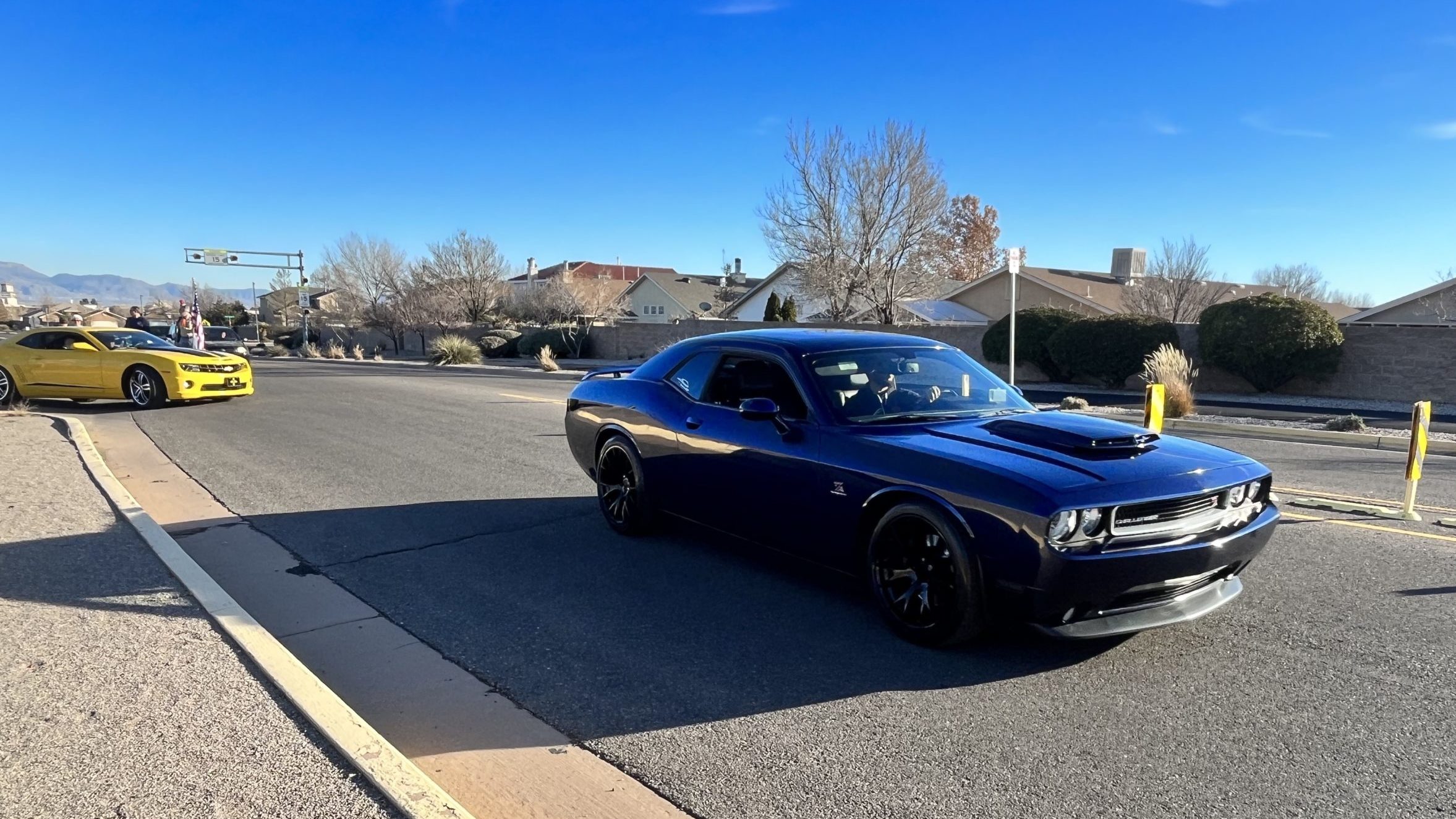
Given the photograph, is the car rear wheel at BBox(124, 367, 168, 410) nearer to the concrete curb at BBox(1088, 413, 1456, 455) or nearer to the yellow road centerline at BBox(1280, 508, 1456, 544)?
the concrete curb at BBox(1088, 413, 1456, 455)

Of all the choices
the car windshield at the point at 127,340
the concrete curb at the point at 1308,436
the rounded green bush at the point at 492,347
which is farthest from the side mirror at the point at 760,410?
the rounded green bush at the point at 492,347

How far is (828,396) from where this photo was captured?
4.80 meters

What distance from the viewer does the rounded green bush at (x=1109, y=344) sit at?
19.7m

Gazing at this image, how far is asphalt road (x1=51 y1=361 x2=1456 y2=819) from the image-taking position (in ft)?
9.93

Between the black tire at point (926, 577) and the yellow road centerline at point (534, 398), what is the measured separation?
460 inches

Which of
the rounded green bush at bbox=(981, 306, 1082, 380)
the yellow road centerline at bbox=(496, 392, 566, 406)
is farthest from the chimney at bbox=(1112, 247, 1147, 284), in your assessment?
the yellow road centerline at bbox=(496, 392, 566, 406)

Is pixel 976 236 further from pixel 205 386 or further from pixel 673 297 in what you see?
pixel 205 386

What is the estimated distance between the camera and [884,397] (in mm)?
4914

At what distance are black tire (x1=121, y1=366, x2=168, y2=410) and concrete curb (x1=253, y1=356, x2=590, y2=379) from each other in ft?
36.7

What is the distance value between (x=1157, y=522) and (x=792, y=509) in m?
1.77

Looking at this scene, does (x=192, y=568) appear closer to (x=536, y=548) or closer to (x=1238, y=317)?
(x=536, y=548)

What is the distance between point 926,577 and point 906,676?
0.46 metres

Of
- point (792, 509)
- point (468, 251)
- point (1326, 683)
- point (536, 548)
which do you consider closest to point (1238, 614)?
point (1326, 683)

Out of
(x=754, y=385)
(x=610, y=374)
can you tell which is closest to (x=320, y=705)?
(x=754, y=385)
